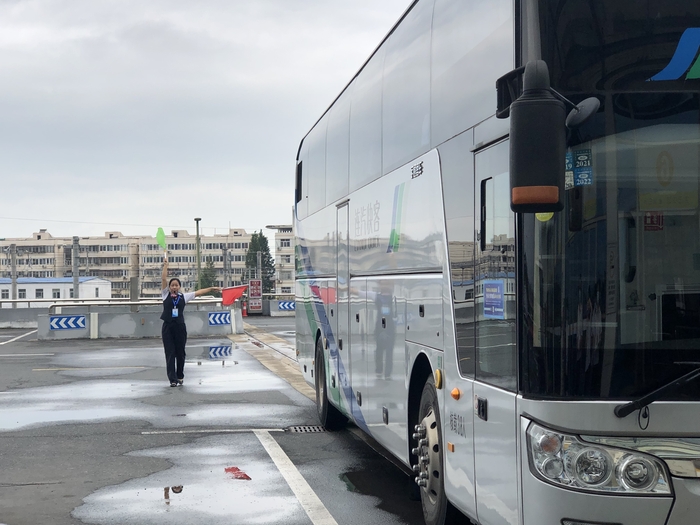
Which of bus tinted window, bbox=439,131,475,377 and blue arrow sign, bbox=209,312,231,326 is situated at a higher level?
bus tinted window, bbox=439,131,475,377

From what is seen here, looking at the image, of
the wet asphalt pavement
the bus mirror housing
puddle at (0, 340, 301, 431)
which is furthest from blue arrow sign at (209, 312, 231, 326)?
the bus mirror housing

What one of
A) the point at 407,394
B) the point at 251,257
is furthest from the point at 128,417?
the point at 251,257

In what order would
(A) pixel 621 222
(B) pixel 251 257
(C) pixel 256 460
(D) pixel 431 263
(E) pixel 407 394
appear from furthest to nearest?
(B) pixel 251 257
(C) pixel 256 460
(E) pixel 407 394
(D) pixel 431 263
(A) pixel 621 222

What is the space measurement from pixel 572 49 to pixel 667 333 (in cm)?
132

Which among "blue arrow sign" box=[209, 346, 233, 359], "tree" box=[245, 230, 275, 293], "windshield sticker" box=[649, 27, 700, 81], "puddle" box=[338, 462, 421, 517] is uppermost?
"tree" box=[245, 230, 275, 293]

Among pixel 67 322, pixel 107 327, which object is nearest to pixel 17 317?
pixel 67 322

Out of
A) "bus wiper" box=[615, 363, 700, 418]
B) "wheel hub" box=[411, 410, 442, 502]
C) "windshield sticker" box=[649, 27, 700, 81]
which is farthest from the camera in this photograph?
"wheel hub" box=[411, 410, 442, 502]

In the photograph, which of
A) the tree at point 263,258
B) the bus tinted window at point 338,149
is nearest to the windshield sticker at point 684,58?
the bus tinted window at point 338,149

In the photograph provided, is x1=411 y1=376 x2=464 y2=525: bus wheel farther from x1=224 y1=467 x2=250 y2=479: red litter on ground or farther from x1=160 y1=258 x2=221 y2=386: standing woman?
x1=160 y1=258 x2=221 y2=386: standing woman

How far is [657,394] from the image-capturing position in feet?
13.4

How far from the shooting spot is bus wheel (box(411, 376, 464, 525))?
20.5 feet

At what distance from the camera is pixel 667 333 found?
4.19 meters

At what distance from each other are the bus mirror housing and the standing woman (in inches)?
490

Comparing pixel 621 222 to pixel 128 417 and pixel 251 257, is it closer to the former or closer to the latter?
pixel 128 417
